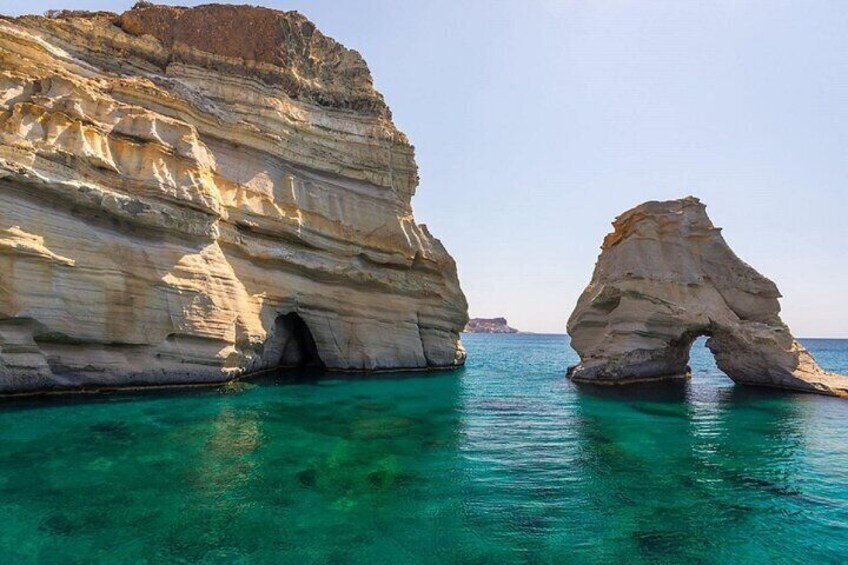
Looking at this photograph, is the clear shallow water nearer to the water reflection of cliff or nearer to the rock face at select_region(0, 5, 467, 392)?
the water reflection of cliff

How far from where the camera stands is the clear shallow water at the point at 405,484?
753 centimetres

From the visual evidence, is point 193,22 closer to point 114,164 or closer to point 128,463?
point 114,164

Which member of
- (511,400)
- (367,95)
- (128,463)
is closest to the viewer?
(128,463)

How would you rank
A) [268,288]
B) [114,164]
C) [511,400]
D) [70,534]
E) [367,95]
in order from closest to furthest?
[70,534] < [114,164] < [511,400] < [268,288] < [367,95]

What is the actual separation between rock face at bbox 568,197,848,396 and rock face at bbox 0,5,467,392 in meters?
10.9

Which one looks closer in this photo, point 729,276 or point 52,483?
point 52,483

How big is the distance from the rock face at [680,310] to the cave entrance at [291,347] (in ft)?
55.7

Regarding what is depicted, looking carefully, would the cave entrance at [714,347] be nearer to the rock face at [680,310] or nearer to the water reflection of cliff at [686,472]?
the rock face at [680,310]

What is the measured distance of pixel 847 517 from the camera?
9.38 metres

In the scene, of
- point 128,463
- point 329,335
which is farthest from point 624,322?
point 128,463

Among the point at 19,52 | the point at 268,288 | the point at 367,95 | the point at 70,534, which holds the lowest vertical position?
the point at 70,534

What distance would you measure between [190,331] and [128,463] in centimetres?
1009

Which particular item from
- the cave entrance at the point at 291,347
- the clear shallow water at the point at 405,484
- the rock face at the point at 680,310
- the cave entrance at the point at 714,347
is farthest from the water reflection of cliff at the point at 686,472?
the cave entrance at the point at 291,347

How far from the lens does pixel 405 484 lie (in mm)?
10273
